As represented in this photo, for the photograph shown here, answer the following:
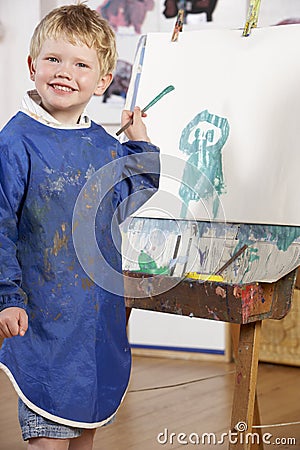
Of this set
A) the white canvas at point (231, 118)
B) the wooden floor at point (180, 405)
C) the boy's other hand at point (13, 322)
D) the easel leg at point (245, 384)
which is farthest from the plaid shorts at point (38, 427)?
the wooden floor at point (180, 405)

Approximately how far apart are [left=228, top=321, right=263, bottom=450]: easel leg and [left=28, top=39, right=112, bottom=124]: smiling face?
0.62 metres

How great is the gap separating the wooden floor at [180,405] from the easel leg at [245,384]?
1.84 ft

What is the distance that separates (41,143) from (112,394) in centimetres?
46


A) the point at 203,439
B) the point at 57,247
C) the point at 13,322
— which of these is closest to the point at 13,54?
the point at 203,439

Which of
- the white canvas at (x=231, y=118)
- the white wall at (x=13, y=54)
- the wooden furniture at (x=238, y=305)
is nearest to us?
the wooden furniture at (x=238, y=305)

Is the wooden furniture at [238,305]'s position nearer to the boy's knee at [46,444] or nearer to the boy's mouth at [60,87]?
the boy's knee at [46,444]

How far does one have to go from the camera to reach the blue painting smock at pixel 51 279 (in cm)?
134

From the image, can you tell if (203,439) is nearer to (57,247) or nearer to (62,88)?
(57,247)

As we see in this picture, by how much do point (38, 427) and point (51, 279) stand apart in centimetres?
25

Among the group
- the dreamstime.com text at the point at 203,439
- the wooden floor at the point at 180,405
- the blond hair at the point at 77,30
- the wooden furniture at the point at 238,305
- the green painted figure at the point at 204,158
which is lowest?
Answer: the wooden floor at the point at 180,405

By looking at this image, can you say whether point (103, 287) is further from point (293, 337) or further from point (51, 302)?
point (293, 337)

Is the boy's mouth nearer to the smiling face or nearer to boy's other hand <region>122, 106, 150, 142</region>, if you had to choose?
the smiling face

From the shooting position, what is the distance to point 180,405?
263cm

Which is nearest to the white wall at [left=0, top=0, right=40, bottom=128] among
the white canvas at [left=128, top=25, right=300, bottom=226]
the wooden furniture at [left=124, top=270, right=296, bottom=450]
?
the white canvas at [left=128, top=25, right=300, bottom=226]
